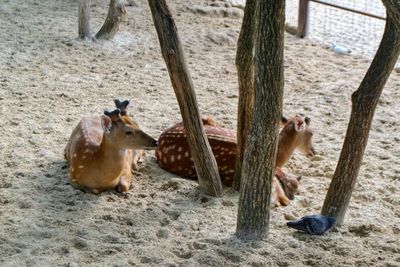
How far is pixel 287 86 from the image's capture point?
7.39 m

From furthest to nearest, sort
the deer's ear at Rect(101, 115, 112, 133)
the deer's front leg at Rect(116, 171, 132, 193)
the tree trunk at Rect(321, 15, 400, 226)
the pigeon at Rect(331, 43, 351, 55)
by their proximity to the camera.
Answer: the pigeon at Rect(331, 43, 351, 55)
the deer's front leg at Rect(116, 171, 132, 193)
the deer's ear at Rect(101, 115, 112, 133)
the tree trunk at Rect(321, 15, 400, 226)

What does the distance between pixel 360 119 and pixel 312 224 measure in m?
0.69

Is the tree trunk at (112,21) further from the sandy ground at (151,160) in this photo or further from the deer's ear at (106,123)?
the deer's ear at (106,123)

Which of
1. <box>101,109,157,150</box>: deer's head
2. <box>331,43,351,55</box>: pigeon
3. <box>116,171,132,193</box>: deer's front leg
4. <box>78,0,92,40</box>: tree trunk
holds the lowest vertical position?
<box>116,171,132,193</box>: deer's front leg

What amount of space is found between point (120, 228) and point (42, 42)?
179 inches

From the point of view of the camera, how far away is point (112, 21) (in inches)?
335

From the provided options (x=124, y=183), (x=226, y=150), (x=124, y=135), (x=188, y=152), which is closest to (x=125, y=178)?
(x=124, y=183)

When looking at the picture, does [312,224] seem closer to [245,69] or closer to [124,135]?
[245,69]

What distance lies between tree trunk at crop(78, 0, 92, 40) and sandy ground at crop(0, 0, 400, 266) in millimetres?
166

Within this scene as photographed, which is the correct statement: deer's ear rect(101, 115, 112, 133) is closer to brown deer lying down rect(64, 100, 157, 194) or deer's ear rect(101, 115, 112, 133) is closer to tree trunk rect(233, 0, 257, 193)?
brown deer lying down rect(64, 100, 157, 194)

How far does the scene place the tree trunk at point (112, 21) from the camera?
851 centimetres

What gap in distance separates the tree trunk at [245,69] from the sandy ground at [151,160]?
20.5 inches

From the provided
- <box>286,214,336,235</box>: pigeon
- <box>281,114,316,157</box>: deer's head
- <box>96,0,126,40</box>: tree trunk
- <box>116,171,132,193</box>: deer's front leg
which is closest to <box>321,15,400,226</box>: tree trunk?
<box>286,214,336,235</box>: pigeon

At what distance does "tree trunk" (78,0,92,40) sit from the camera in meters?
8.36
